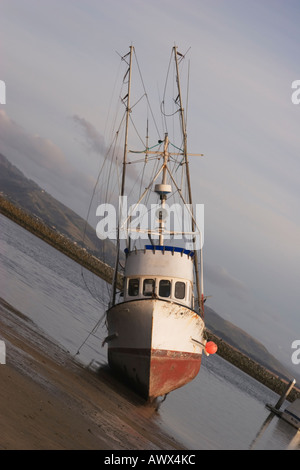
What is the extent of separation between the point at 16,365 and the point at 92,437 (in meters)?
3.84

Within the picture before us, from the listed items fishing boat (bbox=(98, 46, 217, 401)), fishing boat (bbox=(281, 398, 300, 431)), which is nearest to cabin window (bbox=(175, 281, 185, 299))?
fishing boat (bbox=(98, 46, 217, 401))

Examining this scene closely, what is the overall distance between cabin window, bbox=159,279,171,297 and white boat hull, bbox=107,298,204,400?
1.50 meters

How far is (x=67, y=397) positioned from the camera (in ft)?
56.5

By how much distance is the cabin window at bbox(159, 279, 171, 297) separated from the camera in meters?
26.5

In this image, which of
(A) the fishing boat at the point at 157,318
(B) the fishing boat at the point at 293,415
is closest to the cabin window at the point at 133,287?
(A) the fishing boat at the point at 157,318

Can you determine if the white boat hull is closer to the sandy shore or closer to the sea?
the sandy shore

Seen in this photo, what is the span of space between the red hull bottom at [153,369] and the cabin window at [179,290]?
2650 mm

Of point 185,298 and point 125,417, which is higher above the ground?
point 185,298

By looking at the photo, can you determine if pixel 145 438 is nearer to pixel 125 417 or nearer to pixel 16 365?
pixel 125 417

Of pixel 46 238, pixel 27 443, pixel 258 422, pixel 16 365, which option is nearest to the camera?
pixel 27 443

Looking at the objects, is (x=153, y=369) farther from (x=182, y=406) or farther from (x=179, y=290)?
(x=182, y=406)

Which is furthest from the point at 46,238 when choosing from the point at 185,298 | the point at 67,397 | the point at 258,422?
the point at 67,397

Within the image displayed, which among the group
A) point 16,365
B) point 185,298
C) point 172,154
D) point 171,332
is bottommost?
point 16,365

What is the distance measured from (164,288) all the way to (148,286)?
0.78 meters
